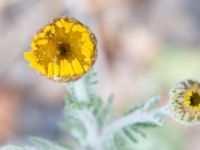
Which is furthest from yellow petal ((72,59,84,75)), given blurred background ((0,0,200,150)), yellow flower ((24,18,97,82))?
blurred background ((0,0,200,150))

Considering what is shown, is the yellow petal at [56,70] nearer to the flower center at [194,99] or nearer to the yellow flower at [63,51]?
the yellow flower at [63,51]

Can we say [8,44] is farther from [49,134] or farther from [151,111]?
[151,111]

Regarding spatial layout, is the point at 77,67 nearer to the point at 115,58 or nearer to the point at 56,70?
the point at 56,70

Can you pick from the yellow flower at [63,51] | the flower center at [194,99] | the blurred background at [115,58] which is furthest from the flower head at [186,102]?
the blurred background at [115,58]

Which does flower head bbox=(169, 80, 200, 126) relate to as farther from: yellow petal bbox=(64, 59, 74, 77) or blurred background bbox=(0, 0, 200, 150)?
blurred background bbox=(0, 0, 200, 150)

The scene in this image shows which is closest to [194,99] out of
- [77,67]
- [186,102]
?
[186,102]

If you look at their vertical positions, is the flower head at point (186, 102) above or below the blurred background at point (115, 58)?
below

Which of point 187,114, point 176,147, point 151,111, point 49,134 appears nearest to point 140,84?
point 176,147
